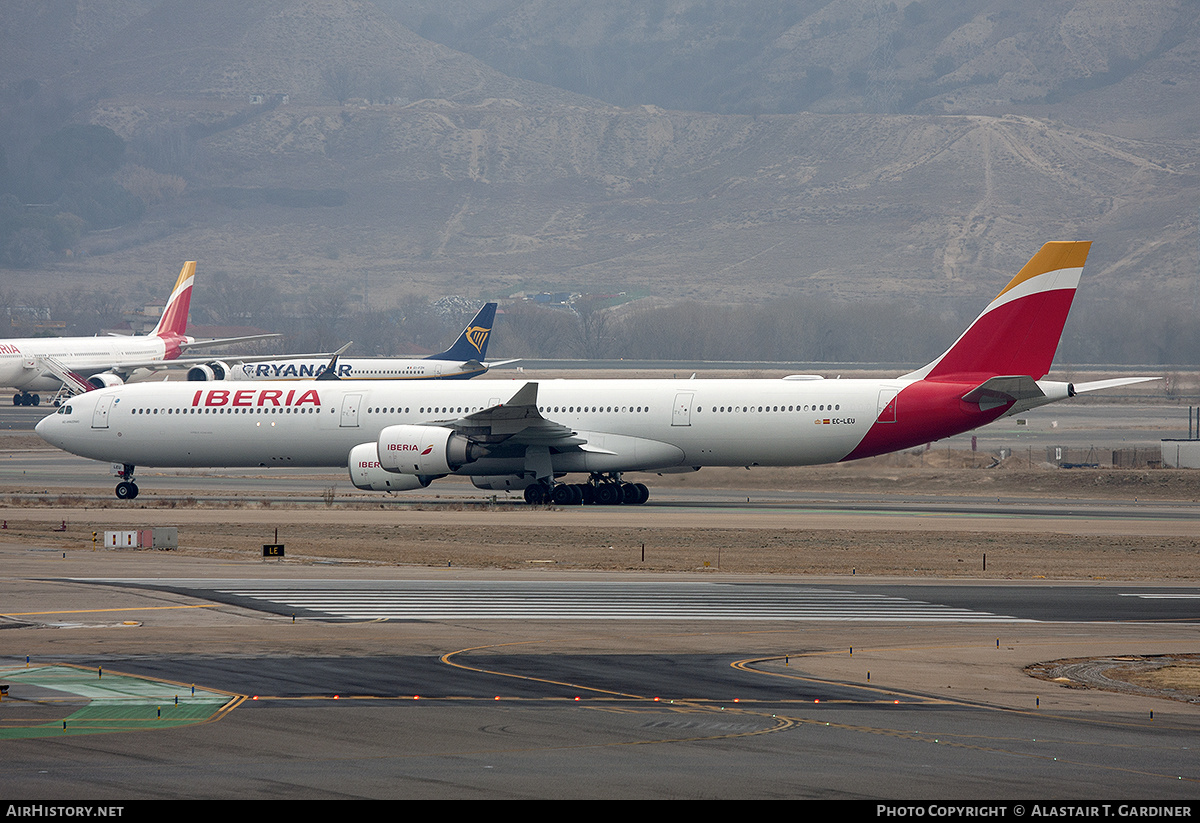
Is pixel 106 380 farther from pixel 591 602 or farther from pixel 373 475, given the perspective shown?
pixel 591 602

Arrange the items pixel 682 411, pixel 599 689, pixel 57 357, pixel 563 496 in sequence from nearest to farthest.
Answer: pixel 599 689 < pixel 682 411 < pixel 563 496 < pixel 57 357

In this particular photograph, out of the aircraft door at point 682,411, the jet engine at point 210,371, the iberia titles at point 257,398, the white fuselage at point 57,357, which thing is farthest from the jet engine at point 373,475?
the white fuselage at point 57,357

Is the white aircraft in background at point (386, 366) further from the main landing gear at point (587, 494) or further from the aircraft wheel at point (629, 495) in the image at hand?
the aircraft wheel at point (629, 495)

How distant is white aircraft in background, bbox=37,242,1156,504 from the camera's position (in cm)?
4484

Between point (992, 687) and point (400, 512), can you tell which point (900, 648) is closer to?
point (992, 687)

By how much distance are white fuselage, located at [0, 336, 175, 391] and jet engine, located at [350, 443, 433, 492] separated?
199ft

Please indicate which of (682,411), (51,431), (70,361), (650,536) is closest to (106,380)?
(70,361)

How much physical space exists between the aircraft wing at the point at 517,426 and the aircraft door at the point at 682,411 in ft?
9.68

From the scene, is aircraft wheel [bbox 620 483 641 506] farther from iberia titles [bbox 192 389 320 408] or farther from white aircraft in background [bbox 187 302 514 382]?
white aircraft in background [bbox 187 302 514 382]

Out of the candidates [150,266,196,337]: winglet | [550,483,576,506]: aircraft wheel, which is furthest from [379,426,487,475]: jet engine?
[150,266,196,337]: winglet

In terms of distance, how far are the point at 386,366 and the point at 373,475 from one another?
44541 millimetres

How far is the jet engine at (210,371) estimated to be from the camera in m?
85.7

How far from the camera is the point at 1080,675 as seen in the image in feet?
63.7

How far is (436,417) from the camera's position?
49.2m
